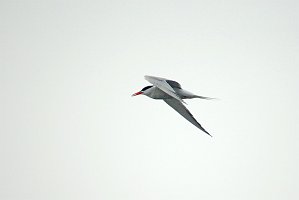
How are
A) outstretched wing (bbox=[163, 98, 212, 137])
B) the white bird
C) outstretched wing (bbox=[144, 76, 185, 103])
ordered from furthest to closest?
1. outstretched wing (bbox=[144, 76, 185, 103])
2. the white bird
3. outstretched wing (bbox=[163, 98, 212, 137])

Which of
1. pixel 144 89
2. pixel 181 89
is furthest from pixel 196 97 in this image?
pixel 144 89

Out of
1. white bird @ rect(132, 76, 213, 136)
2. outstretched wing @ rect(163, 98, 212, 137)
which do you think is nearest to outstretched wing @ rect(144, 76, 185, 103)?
white bird @ rect(132, 76, 213, 136)

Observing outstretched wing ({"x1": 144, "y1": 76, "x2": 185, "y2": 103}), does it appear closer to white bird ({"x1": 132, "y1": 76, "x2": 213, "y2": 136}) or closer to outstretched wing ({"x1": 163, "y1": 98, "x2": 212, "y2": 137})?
white bird ({"x1": 132, "y1": 76, "x2": 213, "y2": 136})

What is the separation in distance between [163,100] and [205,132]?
23.3 ft

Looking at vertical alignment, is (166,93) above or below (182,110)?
above

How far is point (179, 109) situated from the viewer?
3145 cm

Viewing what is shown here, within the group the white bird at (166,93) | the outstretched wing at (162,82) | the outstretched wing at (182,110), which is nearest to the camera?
the outstretched wing at (182,110)

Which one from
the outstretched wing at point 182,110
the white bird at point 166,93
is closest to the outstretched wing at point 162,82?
the white bird at point 166,93

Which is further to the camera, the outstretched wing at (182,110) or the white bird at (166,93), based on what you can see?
the white bird at (166,93)

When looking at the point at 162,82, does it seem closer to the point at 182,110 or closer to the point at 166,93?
the point at 166,93

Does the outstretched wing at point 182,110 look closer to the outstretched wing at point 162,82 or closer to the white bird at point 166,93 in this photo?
the white bird at point 166,93

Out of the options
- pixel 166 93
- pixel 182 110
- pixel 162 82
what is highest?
pixel 162 82

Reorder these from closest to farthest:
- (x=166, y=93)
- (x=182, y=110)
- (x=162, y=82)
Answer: (x=182, y=110) < (x=166, y=93) < (x=162, y=82)

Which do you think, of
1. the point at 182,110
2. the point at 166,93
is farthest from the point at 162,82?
the point at 182,110
